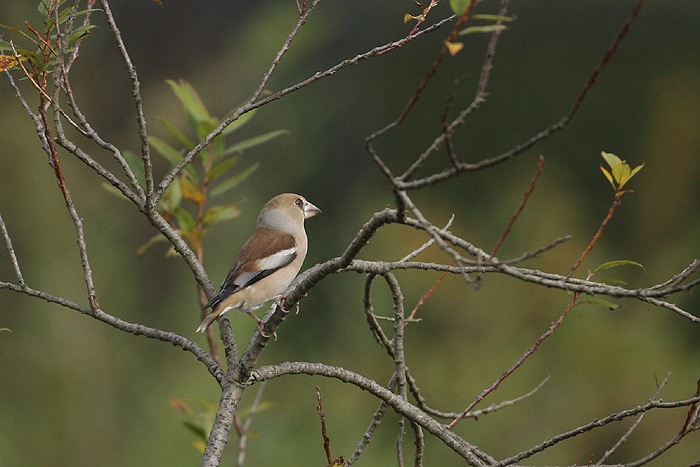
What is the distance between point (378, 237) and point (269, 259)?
2.19 metres

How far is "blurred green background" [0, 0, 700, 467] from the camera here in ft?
14.1

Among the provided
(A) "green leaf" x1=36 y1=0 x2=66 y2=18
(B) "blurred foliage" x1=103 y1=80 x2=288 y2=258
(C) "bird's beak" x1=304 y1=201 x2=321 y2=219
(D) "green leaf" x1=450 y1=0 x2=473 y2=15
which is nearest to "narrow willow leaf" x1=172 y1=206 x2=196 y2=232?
(B) "blurred foliage" x1=103 y1=80 x2=288 y2=258

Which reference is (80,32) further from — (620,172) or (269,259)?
(269,259)

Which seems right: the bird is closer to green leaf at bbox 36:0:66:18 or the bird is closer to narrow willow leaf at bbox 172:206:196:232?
narrow willow leaf at bbox 172:206:196:232

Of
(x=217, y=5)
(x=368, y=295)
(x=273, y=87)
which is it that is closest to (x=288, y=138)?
(x=273, y=87)

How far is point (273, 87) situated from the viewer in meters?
5.71

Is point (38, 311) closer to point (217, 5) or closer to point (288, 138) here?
point (288, 138)

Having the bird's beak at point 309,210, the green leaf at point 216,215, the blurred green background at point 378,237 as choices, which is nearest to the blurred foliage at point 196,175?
the green leaf at point 216,215

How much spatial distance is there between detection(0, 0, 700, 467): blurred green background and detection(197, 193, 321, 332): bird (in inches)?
52.3

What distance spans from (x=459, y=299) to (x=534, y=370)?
483mm

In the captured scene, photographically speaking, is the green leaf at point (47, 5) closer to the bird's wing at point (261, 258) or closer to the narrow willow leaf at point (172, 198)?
the narrow willow leaf at point (172, 198)

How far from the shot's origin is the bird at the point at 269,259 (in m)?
2.40

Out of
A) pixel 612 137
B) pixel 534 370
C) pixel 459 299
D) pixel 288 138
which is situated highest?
pixel 288 138

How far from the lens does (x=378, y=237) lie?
15.5 feet
